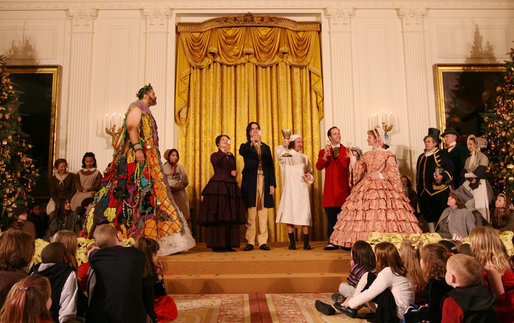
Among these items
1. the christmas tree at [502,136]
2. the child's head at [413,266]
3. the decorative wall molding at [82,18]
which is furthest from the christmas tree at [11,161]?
the christmas tree at [502,136]

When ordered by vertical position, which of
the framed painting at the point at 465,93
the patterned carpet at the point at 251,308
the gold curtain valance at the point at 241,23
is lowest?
the patterned carpet at the point at 251,308

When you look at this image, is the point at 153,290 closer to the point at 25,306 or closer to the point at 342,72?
the point at 25,306

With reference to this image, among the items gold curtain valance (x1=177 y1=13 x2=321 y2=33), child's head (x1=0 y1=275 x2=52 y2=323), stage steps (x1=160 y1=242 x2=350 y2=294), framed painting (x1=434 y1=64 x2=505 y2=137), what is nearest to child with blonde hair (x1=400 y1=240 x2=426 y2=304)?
stage steps (x1=160 y1=242 x2=350 y2=294)

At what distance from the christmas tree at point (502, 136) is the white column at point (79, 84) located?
24.2 feet

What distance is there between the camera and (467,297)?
2.54 m

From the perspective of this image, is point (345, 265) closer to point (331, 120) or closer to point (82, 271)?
point (82, 271)

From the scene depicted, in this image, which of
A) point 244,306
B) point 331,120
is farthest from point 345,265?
point 331,120

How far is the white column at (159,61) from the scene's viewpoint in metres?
8.36

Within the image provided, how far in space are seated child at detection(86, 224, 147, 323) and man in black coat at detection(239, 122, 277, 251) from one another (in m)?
3.67

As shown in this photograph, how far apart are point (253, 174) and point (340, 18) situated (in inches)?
166

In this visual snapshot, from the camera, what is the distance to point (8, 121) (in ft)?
24.1

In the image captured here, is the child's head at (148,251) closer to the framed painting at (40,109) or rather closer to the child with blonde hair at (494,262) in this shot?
the child with blonde hair at (494,262)

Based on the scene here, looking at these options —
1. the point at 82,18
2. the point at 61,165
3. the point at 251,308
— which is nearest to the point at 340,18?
the point at 82,18

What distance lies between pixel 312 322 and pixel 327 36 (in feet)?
21.2
